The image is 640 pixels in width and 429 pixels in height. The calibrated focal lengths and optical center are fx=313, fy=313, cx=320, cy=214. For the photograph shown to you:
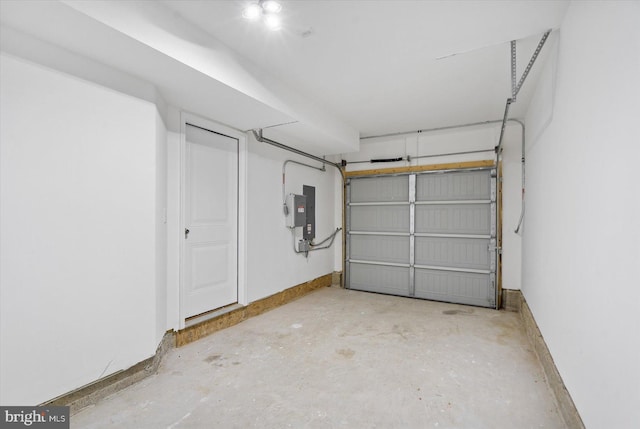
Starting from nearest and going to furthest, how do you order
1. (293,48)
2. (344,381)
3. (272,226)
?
(344,381) → (293,48) → (272,226)

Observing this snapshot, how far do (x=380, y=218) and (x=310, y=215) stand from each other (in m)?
1.21

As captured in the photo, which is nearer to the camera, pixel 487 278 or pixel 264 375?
pixel 264 375

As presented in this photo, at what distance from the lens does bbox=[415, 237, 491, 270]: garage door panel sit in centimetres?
451

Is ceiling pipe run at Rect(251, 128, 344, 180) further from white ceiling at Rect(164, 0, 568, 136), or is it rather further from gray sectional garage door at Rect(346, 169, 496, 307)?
white ceiling at Rect(164, 0, 568, 136)

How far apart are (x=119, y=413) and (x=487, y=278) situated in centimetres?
443

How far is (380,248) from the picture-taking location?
5.28 m

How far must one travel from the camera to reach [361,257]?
5.46m

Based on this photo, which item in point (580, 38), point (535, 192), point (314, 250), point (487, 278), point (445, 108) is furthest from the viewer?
point (314, 250)

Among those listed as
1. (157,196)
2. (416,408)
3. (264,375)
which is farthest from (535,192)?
(157,196)

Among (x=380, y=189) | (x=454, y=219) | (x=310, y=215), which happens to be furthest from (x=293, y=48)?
(x=454, y=219)

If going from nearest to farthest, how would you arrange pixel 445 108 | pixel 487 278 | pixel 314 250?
pixel 445 108 < pixel 487 278 < pixel 314 250

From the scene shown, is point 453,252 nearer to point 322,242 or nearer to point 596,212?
point 322,242

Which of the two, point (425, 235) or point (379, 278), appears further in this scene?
point (379, 278)

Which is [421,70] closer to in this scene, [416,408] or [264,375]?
[416,408]
